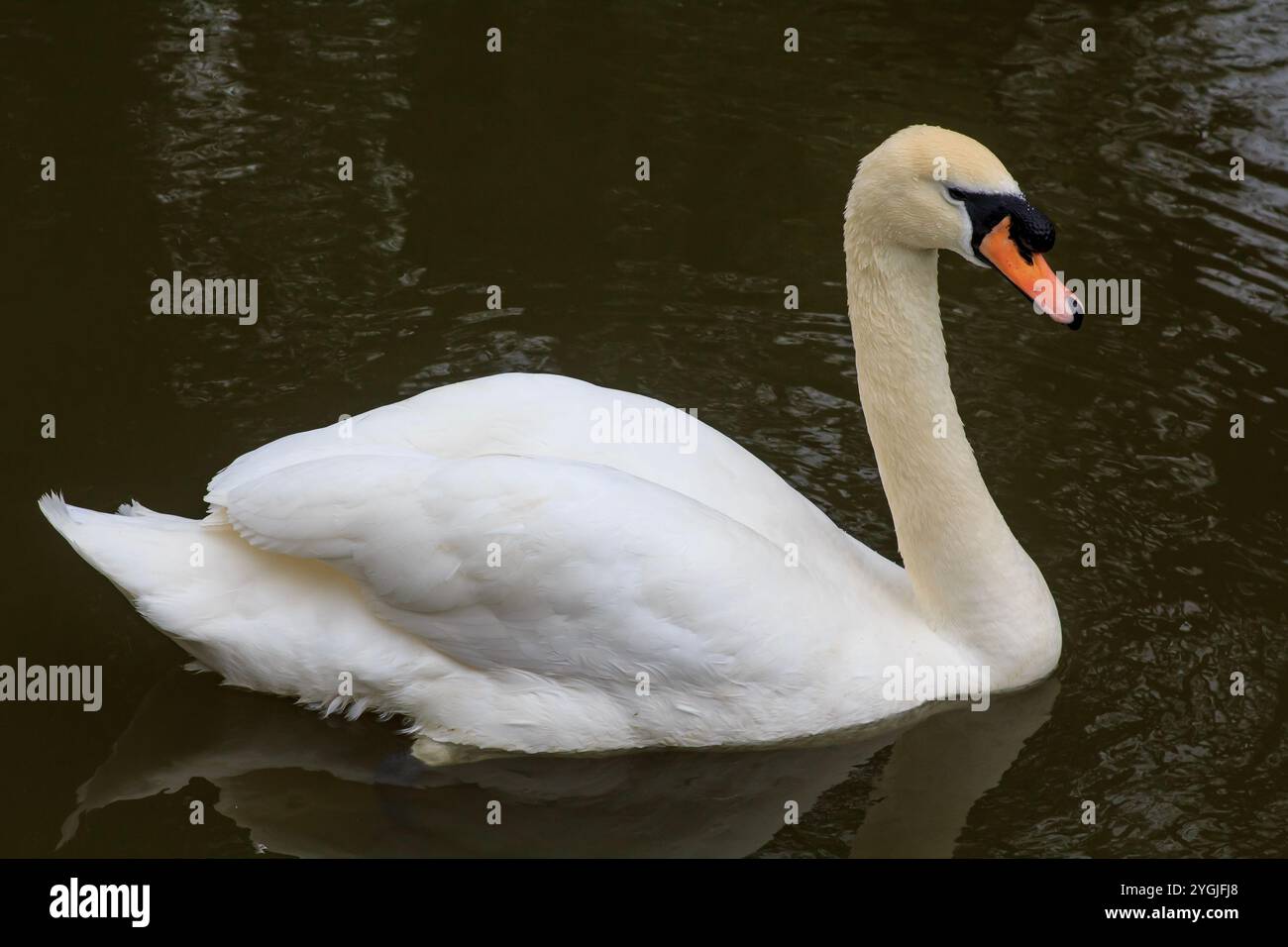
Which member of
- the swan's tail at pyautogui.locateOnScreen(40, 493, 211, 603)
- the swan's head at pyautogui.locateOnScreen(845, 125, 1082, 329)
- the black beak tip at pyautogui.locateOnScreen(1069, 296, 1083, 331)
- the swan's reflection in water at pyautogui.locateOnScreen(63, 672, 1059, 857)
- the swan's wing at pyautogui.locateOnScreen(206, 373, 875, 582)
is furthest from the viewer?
the swan's wing at pyautogui.locateOnScreen(206, 373, 875, 582)

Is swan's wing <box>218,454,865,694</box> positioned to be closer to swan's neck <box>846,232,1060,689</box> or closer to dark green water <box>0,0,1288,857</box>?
dark green water <box>0,0,1288,857</box>

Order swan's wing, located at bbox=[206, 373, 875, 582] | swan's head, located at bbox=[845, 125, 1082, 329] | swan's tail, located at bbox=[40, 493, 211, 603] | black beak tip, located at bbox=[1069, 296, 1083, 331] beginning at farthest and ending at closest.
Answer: swan's wing, located at bbox=[206, 373, 875, 582] < swan's tail, located at bbox=[40, 493, 211, 603] < swan's head, located at bbox=[845, 125, 1082, 329] < black beak tip, located at bbox=[1069, 296, 1083, 331]

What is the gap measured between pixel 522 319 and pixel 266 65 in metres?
3.53

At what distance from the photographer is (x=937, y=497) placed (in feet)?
22.5

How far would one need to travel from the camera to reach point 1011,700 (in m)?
7.09

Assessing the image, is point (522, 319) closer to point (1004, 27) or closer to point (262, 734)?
point (262, 734)

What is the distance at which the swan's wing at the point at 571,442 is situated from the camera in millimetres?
6676

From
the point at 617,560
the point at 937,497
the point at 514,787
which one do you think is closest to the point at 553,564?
the point at 617,560

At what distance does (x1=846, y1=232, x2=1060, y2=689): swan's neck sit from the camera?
260 inches

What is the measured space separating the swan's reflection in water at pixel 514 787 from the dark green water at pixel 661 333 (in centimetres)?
2

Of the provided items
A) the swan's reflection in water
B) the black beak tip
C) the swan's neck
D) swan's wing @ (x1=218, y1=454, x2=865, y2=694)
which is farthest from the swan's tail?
the black beak tip

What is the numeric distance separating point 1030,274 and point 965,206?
0.34m

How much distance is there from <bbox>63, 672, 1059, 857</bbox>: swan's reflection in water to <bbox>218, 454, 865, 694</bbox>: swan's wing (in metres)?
0.44

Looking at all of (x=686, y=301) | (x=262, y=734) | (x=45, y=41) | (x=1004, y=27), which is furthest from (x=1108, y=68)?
(x=262, y=734)
